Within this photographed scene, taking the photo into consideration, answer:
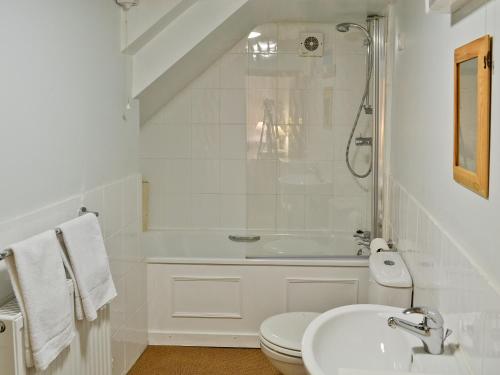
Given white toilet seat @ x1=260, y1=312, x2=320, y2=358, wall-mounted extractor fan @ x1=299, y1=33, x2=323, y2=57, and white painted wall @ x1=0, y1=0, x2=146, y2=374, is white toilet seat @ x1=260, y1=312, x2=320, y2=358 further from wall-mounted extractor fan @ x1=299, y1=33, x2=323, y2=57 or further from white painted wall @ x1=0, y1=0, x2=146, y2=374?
wall-mounted extractor fan @ x1=299, y1=33, x2=323, y2=57

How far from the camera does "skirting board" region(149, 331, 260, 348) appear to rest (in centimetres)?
363

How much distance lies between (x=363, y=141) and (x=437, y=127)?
69.5 inches

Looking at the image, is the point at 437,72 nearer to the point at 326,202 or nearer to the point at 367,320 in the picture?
the point at 367,320

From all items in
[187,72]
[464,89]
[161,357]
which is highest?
[187,72]

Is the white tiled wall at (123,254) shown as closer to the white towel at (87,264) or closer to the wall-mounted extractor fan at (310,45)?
the white towel at (87,264)

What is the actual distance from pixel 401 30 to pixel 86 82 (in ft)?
5.31

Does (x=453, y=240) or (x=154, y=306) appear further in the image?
(x=154, y=306)

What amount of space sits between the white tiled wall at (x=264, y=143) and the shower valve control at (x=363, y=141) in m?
0.06

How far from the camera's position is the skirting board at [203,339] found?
3.63 m

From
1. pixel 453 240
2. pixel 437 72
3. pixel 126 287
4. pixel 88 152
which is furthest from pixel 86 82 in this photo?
pixel 453 240

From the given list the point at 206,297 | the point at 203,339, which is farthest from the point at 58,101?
the point at 203,339

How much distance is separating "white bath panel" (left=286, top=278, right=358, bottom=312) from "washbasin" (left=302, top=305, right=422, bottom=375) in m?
1.29

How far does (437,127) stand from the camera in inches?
85.5

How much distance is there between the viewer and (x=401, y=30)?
312cm
